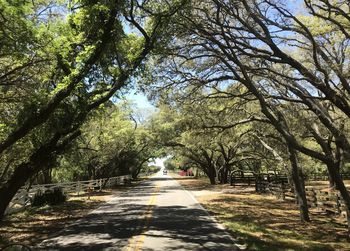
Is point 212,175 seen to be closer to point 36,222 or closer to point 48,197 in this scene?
point 48,197

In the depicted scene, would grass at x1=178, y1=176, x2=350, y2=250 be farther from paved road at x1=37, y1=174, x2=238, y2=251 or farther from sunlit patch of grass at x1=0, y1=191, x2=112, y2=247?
sunlit patch of grass at x1=0, y1=191, x2=112, y2=247

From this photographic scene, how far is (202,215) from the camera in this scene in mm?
17547

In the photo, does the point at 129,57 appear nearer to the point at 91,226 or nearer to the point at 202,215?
the point at 91,226

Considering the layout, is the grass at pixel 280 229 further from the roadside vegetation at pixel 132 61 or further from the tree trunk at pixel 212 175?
the tree trunk at pixel 212 175

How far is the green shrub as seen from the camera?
22614mm

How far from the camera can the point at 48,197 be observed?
2312 cm

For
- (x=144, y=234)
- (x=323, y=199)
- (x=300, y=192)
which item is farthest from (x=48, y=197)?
(x=323, y=199)

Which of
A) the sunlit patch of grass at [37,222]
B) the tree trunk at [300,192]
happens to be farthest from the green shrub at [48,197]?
the tree trunk at [300,192]

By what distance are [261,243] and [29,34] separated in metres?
8.50

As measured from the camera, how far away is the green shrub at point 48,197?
22614 millimetres

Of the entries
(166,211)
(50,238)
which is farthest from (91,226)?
(166,211)

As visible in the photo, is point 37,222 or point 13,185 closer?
point 13,185

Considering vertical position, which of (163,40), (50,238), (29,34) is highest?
(163,40)

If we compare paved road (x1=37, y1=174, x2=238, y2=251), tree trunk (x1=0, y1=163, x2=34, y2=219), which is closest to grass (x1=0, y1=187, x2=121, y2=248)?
paved road (x1=37, y1=174, x2=238, y2=251)
